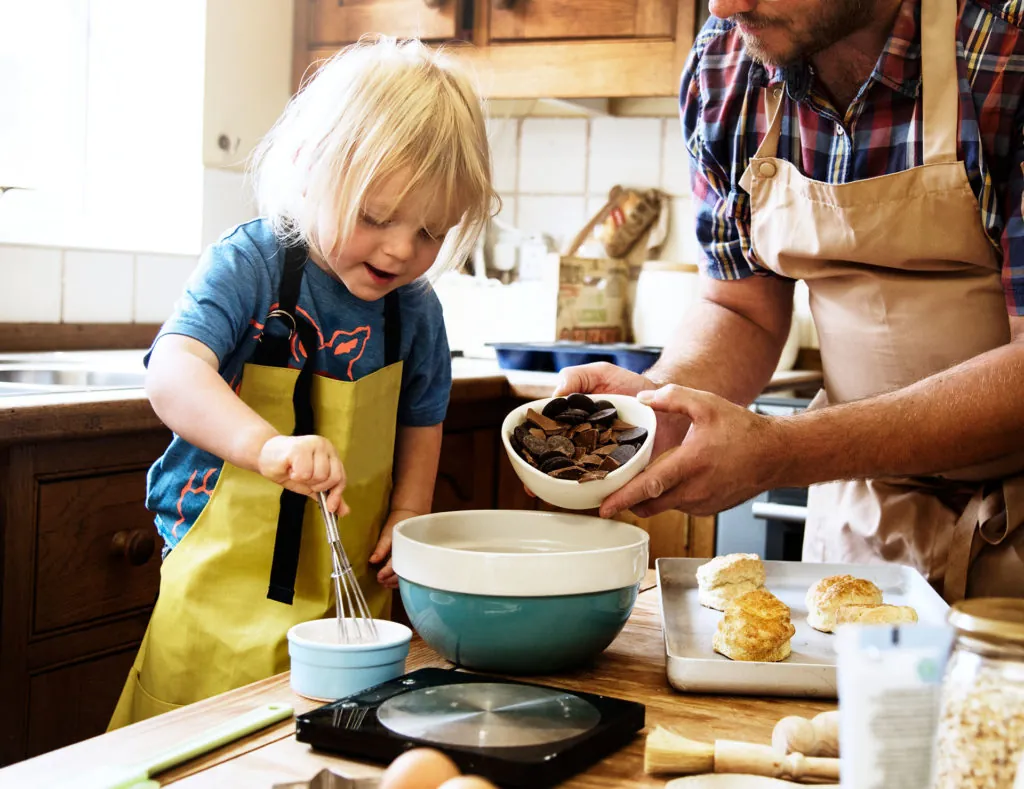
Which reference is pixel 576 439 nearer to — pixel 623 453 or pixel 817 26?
pixel 623 453

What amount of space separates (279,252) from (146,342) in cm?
138

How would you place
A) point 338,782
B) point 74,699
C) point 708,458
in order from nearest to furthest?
point 338,782, point 708,458, point 74,699

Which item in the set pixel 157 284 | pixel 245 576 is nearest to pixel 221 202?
pixel 157 284

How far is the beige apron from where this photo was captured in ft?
4.35

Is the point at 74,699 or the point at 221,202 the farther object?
the point at 221,202

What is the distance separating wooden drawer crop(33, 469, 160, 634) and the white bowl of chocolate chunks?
69 centimetres

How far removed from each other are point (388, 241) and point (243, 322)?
18cm

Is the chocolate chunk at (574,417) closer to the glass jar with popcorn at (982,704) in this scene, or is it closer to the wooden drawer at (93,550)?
the glass jar with popcorn at (982,704)

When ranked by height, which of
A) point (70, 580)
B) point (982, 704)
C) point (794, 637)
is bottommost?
point (70, 580)

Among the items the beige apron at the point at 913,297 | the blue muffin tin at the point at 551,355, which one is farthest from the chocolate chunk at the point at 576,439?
the blue muffin tin at the point at 551,355

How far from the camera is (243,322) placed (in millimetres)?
1214

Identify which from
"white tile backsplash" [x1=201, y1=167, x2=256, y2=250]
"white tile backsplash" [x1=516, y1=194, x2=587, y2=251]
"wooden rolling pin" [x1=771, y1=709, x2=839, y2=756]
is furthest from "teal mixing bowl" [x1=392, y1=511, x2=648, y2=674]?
"white tile backsplash" [x1=516, y1=194, x2=587, y2=251]

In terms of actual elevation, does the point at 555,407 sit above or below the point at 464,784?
above

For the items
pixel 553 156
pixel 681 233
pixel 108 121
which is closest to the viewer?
pixel 108 121
